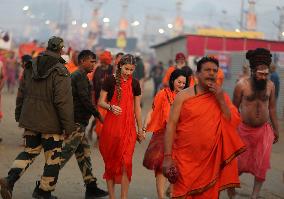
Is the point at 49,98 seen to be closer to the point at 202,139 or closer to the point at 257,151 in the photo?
the point at 202,139

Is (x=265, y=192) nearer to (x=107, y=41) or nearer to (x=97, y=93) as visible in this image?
(x=97, y=93)

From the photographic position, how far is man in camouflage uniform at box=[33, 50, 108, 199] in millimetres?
8133

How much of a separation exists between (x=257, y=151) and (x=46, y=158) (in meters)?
2.51

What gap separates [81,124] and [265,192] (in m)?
2.66

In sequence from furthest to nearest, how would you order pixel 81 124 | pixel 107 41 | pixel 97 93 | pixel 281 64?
pixel 107 41 → pixel 281 64 → pixel 97 93 → pixel 81 124

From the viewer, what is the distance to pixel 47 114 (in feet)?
24.5

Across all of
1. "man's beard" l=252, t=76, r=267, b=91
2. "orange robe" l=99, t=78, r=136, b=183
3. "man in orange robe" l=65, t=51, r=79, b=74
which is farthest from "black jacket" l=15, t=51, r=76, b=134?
"man in orange robe" l=65, t=51, r=79, b=74

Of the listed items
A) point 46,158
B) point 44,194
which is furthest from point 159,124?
point 44,194

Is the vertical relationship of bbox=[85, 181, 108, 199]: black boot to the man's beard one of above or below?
below

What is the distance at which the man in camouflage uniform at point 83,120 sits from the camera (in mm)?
8133

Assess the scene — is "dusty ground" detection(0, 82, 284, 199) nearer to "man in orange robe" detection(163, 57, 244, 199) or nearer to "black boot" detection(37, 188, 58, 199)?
"black boot" detection(37, 188, 58, 199)

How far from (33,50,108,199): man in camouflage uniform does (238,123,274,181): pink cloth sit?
5.65ft

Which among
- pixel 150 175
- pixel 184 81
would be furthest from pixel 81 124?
pixel 150 175

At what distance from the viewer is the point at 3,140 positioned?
43.8ft
